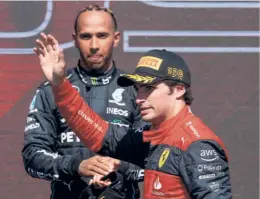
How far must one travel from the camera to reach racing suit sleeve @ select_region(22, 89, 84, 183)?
3770 mm

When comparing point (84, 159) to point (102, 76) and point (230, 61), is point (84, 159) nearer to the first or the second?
point (102, 76)

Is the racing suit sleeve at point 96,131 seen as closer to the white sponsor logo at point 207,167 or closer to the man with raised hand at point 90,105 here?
the man with raised hand at point 90,105

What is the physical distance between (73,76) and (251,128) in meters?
2.03

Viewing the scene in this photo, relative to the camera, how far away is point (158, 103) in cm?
327

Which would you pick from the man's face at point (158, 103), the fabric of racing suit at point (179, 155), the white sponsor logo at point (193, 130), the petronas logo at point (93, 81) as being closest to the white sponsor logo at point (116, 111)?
the petronas logo at point (93, 81)

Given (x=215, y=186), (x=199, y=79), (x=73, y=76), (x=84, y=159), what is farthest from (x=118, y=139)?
(x=199, y=79)

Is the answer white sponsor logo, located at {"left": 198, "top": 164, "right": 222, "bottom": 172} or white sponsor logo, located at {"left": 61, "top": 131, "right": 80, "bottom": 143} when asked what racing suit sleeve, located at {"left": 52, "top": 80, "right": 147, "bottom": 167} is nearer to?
white sponsor logo, located at {"left": 61, "top": 131, "right": 80, "bottom": 143}

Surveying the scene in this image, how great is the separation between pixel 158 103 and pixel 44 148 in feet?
2.66

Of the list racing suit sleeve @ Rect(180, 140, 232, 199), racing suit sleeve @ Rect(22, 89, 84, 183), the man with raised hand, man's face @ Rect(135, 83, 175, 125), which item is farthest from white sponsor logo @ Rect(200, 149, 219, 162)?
racing suit sleeve @ Rect(22, 89, 84, 183)

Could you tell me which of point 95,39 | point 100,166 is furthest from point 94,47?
point 100,166

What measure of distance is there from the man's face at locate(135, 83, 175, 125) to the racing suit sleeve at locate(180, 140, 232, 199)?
25cm

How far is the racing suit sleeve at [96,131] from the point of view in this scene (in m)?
3.51

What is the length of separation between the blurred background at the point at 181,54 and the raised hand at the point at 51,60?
2.01 metres

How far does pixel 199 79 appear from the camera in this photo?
5.64m
